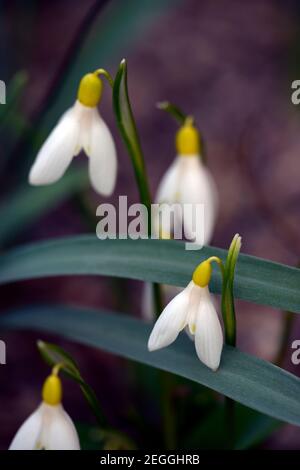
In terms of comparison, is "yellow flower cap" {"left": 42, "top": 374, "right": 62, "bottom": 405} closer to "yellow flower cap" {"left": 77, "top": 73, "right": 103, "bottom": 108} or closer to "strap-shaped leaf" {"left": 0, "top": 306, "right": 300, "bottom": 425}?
"strap-shaped leaf" {"left": 0, "top": 306, "right": 300, "bottom": 425}

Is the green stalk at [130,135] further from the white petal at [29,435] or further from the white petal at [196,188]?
the white petal at [29,435]

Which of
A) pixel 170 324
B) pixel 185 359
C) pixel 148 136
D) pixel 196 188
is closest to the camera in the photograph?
pixel 170 324

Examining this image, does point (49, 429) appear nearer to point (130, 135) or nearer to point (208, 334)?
point (208, 334)

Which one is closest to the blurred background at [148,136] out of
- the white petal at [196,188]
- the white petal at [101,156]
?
the white petal at [196,188]

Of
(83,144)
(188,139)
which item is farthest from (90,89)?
(188,139)

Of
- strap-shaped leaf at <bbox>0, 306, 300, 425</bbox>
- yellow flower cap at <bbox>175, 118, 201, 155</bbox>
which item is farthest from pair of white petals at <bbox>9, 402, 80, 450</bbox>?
yellow flower cap at <bbox>175, 118, 201, 155</bbox>

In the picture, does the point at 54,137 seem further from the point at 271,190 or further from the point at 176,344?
the point at 271,190
